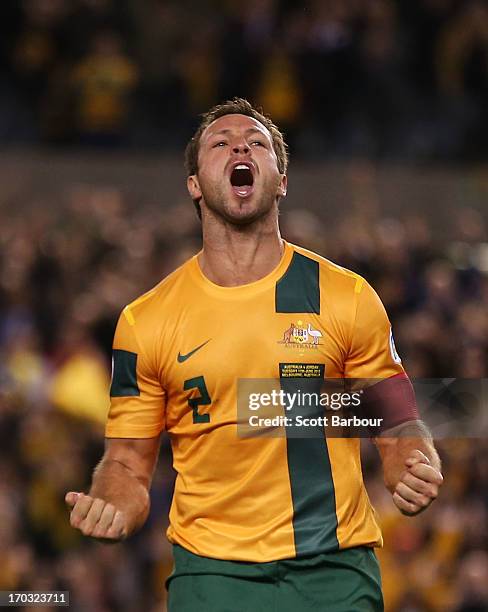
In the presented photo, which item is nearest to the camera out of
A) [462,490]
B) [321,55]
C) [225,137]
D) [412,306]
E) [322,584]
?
[322,584]

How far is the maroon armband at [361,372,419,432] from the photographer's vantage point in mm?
4777

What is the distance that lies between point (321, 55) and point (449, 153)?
1.60 metres

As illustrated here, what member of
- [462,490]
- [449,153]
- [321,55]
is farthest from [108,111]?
[462,490]

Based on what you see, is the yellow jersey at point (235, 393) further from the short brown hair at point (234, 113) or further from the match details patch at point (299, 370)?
the short brown hair at point (234, 113)

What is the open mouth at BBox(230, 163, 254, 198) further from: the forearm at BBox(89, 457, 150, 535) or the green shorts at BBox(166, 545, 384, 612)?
the green shorts at BBox(166, 545, 384, 612)

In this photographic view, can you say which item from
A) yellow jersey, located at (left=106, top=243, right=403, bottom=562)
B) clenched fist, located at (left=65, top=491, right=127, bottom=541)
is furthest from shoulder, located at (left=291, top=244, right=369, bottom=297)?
clenched fist, located at (left=65, top=491, right=127, bottom=541)

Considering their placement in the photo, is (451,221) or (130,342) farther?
(451,221)

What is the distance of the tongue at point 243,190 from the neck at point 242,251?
118 mm

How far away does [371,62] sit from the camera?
12.6 meters

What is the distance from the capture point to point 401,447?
466cm

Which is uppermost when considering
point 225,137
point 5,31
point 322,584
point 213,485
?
point 5,31

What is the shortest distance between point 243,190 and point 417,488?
4.05ft

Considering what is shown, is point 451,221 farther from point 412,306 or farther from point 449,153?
point 412,306

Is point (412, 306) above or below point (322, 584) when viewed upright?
above
